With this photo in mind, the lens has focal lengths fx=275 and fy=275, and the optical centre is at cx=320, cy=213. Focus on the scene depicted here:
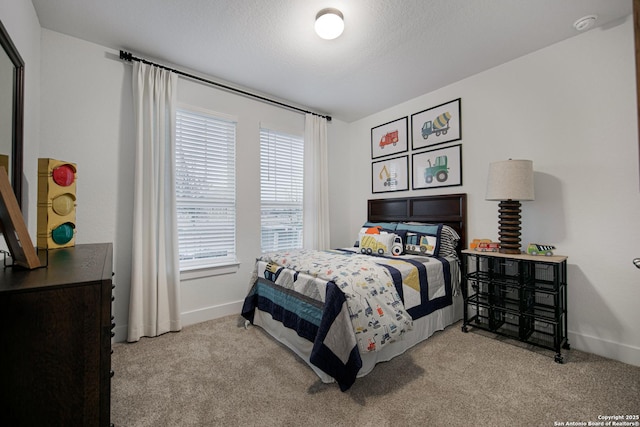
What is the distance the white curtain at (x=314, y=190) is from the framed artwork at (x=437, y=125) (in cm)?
127

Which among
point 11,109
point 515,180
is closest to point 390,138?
point 515,180

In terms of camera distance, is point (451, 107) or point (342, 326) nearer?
point (342, 326)

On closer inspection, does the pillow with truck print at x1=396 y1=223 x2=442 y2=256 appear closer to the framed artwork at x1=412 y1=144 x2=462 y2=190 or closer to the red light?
the framed artwork at x1=412 y1=144 x2=462 y2=190

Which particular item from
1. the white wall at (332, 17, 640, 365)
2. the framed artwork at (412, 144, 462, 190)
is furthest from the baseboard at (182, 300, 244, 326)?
the white wall at (332, 17, 640, 365)

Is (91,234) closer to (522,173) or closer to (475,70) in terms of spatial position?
(522,173)

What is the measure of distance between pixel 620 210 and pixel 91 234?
4.36 metres

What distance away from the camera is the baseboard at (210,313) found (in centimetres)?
285

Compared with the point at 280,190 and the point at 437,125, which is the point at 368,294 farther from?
the point at 437,125

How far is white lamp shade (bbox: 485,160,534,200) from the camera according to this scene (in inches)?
91.6

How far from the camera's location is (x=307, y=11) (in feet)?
6.64

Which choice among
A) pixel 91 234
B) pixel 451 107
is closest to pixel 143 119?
pixel 91 234

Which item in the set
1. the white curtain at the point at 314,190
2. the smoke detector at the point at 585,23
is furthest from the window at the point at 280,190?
the smoke detector at the point at 585,23

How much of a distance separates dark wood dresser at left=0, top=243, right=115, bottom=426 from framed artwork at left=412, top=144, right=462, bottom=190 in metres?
3.25

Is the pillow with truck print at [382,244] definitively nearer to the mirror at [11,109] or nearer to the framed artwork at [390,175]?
the framed artwork at [390,175]
